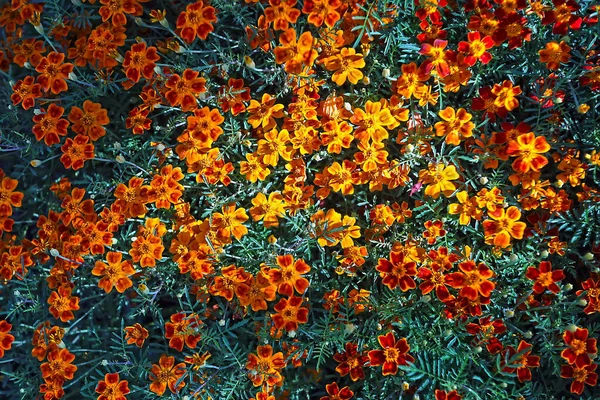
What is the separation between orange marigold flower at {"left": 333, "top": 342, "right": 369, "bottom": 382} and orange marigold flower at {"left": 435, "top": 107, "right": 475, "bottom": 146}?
89 cm

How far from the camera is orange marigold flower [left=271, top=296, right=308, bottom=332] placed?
7.22ft

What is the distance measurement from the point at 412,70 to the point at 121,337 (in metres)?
1.59

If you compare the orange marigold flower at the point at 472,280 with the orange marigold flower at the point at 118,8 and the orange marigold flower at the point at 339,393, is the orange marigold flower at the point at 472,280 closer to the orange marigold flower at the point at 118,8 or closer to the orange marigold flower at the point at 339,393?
the orange marigold flower at the point at 339,393

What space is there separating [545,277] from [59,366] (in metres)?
1.92

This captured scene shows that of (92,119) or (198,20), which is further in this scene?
(92,119)

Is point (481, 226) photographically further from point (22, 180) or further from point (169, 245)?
point (22, 180)

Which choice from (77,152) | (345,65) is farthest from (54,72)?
(345,65)

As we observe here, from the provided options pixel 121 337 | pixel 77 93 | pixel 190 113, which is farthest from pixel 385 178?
pixel 77 93

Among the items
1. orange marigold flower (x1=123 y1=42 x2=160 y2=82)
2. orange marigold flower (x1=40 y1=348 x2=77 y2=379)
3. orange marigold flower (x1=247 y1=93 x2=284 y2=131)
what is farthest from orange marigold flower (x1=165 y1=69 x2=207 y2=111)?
orange marigold flower (x1=40 y1=348 x2=77 y2=379)

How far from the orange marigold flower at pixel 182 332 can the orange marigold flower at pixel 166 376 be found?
0.07 meters

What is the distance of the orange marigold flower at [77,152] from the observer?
246 centimetres

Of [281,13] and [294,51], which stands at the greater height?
[281,13]

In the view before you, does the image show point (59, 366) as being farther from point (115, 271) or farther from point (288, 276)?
point (288, 276)

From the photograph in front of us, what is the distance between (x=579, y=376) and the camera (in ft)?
6.89
